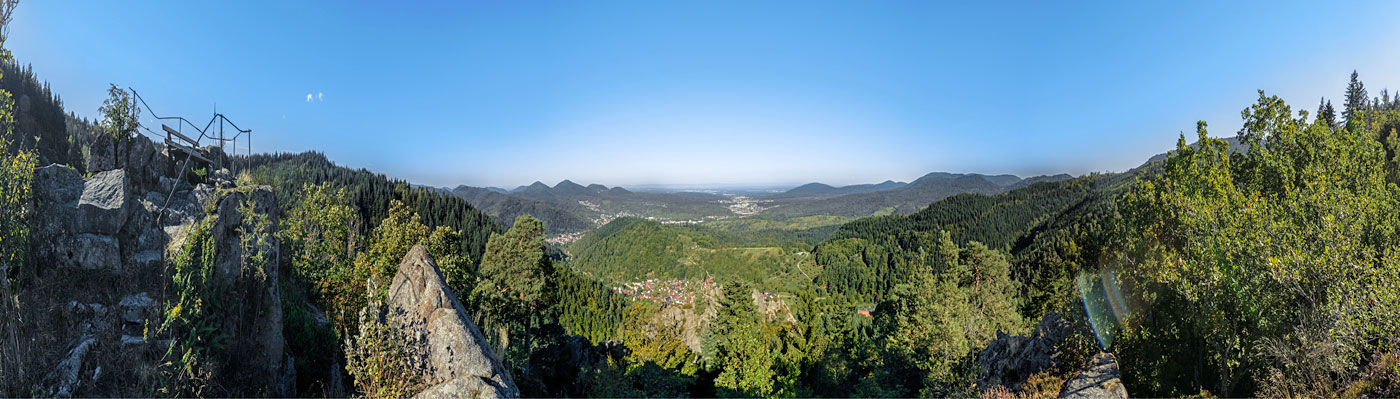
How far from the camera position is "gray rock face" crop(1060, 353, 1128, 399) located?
10.5m

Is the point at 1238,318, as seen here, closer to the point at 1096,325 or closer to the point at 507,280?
the point at 1096,325

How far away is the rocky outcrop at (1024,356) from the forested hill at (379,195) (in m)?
80.5

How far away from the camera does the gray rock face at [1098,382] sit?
1048cm

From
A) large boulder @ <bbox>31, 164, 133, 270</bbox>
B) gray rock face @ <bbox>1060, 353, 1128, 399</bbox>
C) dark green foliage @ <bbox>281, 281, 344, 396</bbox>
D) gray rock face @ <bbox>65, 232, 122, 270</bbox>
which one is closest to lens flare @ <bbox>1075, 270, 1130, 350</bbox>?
gray rock face @ <bbox>1060, 353, 1128, 399</bbox>

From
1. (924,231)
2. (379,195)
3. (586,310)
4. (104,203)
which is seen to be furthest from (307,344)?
(924,231)

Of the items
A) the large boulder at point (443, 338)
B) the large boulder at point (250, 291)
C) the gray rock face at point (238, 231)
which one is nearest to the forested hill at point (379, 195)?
the gray rock face at point (238, 231)

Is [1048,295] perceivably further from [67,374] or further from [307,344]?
[67,374]

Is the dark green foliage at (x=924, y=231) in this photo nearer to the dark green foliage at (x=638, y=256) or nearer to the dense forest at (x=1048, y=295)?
the dark green foliage at (x=638, y=256)

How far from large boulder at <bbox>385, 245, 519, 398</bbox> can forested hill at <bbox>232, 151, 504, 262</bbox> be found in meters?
78.5

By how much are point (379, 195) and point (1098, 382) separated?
365 feet

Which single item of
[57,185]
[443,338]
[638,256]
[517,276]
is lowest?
[638,256]

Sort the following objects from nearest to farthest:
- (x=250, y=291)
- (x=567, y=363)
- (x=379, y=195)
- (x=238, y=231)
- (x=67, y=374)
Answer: (x=67, y=374) → (x=250, y=291) → (x=238, y=231) → (x=567, y=363) → (x=379, y=195)

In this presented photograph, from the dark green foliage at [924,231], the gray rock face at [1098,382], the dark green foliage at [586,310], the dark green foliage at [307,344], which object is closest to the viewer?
the dark green foliage at [307,344]

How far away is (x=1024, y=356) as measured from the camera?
46.7ft
